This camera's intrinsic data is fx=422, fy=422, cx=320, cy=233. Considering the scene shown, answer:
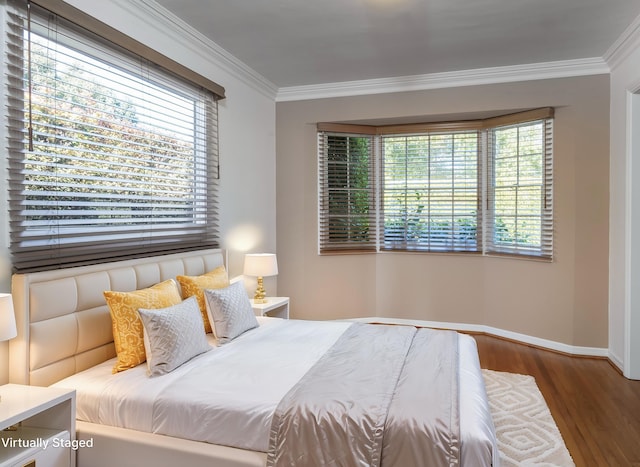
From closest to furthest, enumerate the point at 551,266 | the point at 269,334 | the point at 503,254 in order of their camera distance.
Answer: the point at 269,334 → the point at 551,266 → the point at 503,254

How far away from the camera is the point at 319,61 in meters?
4.12

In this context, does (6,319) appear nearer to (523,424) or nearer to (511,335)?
(523,424)

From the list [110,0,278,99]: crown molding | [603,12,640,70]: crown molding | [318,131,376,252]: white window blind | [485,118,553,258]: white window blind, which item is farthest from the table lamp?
[603,12,640,70]: crown molding

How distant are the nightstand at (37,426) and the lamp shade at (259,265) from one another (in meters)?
2.15

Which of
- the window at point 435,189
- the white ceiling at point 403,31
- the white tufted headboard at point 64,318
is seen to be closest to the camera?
the white tufted headboard at point 64,318

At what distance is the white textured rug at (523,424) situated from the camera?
2.35 meters

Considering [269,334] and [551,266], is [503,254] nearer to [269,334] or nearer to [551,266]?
[551,266]

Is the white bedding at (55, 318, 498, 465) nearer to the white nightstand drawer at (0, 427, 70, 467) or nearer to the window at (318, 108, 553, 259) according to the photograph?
the white nightstand drawer at (0, 427, 70, 467)

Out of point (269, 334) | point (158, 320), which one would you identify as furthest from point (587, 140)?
point (158, 320)

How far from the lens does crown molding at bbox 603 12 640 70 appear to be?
3314mm

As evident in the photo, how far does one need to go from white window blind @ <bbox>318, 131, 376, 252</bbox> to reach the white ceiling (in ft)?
3.17

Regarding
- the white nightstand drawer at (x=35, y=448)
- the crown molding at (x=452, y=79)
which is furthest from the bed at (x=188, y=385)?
the crown molding at (x=452, y=79)

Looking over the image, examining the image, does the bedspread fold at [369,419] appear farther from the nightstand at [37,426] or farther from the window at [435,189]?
the window at [435,189]

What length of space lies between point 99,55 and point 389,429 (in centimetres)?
274
